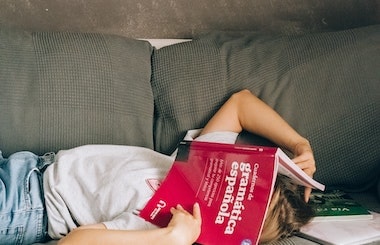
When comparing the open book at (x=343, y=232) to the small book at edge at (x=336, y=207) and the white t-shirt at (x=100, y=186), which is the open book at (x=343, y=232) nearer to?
the small book at edge at (x=336, y=207)

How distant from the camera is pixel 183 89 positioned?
1.42 metres

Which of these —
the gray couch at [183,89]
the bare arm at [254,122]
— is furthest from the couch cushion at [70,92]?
the bare arm at [254,122]

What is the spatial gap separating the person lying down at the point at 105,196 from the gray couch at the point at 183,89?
92 mm

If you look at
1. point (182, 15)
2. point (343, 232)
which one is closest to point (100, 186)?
point (343, 232)

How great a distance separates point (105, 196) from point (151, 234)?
0.61 feet

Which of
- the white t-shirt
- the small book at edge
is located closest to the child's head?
the small book at edge

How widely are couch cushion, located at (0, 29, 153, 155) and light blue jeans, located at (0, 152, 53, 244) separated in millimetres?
86

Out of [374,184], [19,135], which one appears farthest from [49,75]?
[374,184]

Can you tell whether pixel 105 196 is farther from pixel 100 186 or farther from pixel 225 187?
pixel 225 187

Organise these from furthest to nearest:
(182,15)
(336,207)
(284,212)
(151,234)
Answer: (182,15) < (336,207) < (284,212) < (151,234)

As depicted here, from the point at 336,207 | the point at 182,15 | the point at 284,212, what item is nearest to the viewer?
the point at 284,212

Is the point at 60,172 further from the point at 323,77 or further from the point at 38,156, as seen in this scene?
the point at 323,77

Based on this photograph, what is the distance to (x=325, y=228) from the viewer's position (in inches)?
48.2

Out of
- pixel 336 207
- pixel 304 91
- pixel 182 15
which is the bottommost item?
pixel 336 207
